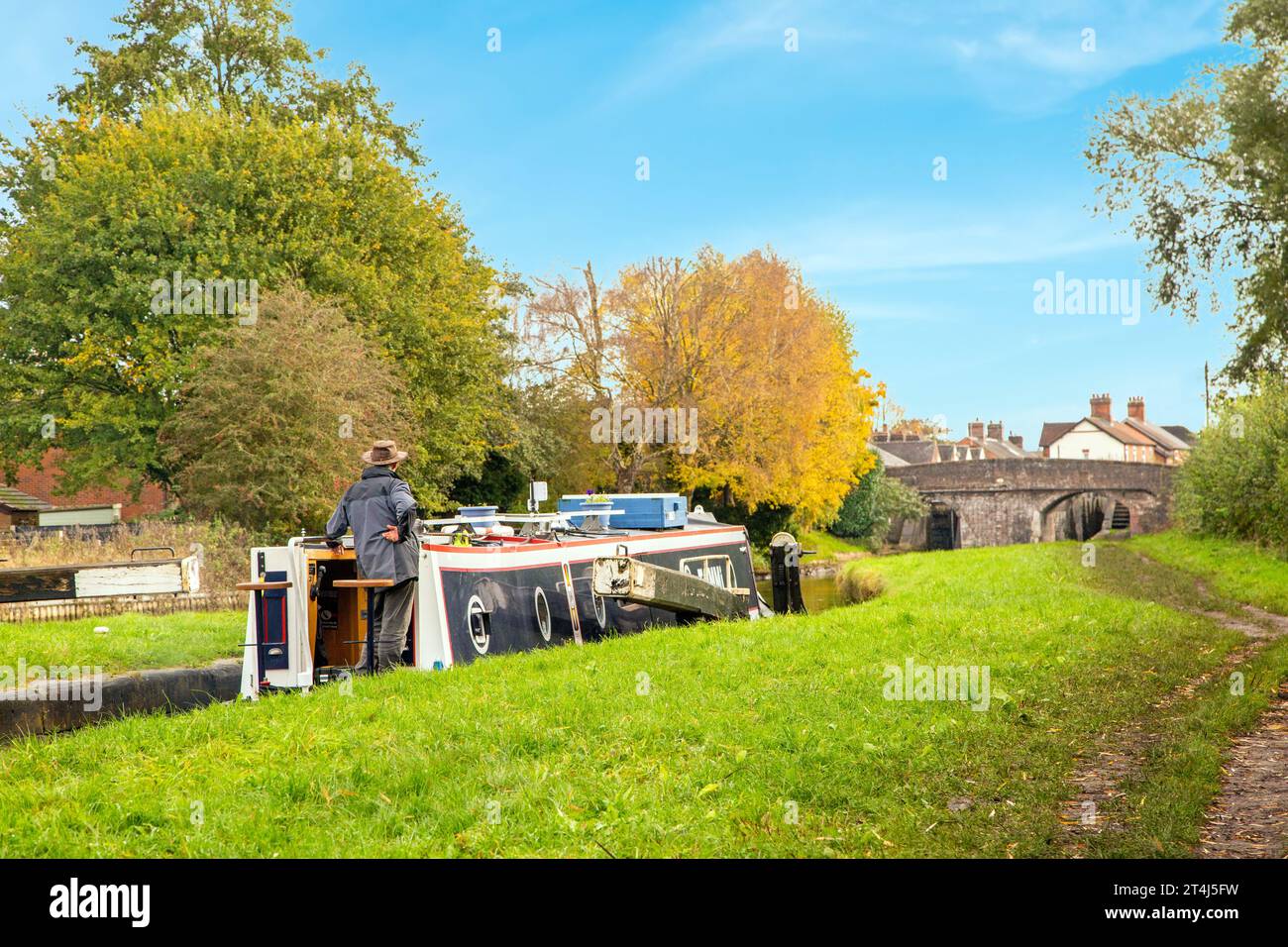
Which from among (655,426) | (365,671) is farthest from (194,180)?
(365,671)

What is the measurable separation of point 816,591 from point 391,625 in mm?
20033

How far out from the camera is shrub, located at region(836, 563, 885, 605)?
2486 cm

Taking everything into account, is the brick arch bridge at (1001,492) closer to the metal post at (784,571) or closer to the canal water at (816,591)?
the canal water at (816,591)

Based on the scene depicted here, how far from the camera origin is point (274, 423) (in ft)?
63.4

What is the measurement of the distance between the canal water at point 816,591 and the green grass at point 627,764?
12936 mm

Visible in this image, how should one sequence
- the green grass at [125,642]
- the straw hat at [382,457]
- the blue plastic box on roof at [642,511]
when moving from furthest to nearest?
the blue plastic box on roof at [642,511]
the green grass at [125,642]
the straw hat at [382,457]

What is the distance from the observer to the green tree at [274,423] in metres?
19.2

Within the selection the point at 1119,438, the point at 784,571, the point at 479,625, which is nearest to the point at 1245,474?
the point at 784,571

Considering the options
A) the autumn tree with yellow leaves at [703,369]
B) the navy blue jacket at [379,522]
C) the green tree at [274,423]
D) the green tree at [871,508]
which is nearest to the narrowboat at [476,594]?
the navy blue jacket at [379,522]

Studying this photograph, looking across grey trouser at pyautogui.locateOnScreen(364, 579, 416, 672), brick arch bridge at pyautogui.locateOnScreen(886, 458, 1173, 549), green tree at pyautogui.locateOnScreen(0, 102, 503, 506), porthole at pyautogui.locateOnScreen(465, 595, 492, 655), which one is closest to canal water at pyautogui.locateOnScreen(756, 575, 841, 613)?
green tree at pyautogui.locateOnScreen(0, 102, 503, 506)

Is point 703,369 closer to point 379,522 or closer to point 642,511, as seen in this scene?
point 642,511

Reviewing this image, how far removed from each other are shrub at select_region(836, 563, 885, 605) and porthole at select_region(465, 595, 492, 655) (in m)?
14.2

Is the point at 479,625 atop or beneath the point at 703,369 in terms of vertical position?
beneath
